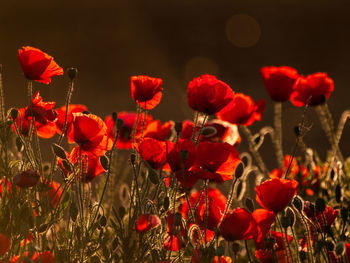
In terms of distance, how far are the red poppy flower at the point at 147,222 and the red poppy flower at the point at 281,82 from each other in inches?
26.5

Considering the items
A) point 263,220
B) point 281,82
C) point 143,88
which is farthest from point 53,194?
point 281,82

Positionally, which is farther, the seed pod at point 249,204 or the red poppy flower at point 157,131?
the red poppy flower at point 157,131

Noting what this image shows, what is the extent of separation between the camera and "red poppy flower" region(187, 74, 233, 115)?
0.94 metres

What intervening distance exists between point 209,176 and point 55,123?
0.32m

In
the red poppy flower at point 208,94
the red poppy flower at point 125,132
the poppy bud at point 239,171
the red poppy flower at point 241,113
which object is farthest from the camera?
the red poppy flower at point 241,113

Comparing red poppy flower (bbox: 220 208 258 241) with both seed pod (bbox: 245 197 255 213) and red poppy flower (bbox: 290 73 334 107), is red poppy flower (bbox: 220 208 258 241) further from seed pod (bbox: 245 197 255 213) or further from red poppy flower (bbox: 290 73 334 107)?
red poppy flower (bbox: 290 73 334 107)

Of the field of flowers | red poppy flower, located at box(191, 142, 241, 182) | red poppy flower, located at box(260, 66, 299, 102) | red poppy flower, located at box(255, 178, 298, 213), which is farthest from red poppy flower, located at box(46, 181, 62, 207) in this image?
red poppy flower, located at box(260, 66, 299, 102)

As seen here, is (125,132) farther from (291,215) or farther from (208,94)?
(291,215)

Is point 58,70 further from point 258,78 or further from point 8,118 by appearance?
point 258,78

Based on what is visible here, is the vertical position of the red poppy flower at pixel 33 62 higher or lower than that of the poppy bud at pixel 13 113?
higher

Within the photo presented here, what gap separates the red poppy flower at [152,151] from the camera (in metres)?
0.85

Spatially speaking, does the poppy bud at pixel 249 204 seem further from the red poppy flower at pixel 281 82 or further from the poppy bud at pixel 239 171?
the red poppy flower at pixel 281 82

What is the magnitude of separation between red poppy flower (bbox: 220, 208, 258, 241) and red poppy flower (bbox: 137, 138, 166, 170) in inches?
5.7

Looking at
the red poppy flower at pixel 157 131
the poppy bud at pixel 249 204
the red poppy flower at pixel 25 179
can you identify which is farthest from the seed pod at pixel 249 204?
the red poppy flower at pixel 25 179
